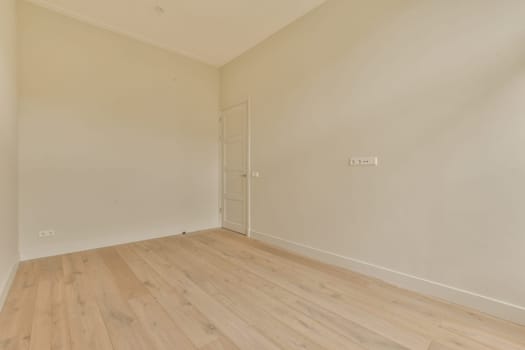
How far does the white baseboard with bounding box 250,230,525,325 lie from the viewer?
Result: 1.75m

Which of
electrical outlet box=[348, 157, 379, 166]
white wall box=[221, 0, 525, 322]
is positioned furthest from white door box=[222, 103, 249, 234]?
electrical outlet box=[348, 157, 379, 166]

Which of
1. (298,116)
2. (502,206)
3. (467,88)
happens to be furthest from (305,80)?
(502,206)

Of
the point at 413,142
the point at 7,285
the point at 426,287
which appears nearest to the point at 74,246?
the point at 7,285

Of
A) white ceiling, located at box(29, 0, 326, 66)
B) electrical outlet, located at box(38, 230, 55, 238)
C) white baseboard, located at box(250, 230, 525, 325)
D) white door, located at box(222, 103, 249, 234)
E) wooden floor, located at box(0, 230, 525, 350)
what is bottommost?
wooden floor, located at box(0, 230, 525, 350)

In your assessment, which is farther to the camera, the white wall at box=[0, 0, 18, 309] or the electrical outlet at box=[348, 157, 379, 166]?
the electrical outlet at box=[348, 157, 379, 166]

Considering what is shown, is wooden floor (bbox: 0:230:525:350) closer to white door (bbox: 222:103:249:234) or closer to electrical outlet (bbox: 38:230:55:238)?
electrical outlet (bbox: 38:230:55:238)

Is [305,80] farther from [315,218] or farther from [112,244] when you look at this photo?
[112,244]

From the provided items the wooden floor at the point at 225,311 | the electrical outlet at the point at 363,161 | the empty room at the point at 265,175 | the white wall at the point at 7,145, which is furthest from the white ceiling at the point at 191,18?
the wooden floor at the point at 225,311

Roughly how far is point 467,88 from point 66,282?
403 centimetres

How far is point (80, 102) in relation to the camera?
3.22m

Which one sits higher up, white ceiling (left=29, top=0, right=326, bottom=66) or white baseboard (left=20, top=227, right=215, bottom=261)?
white ceiling (left=29, top=0, right=326, bottom=66)

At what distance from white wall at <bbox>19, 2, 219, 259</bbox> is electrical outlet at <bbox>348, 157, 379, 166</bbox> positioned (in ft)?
9.28

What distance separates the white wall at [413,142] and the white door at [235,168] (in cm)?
92

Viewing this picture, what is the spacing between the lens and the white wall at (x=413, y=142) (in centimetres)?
176
